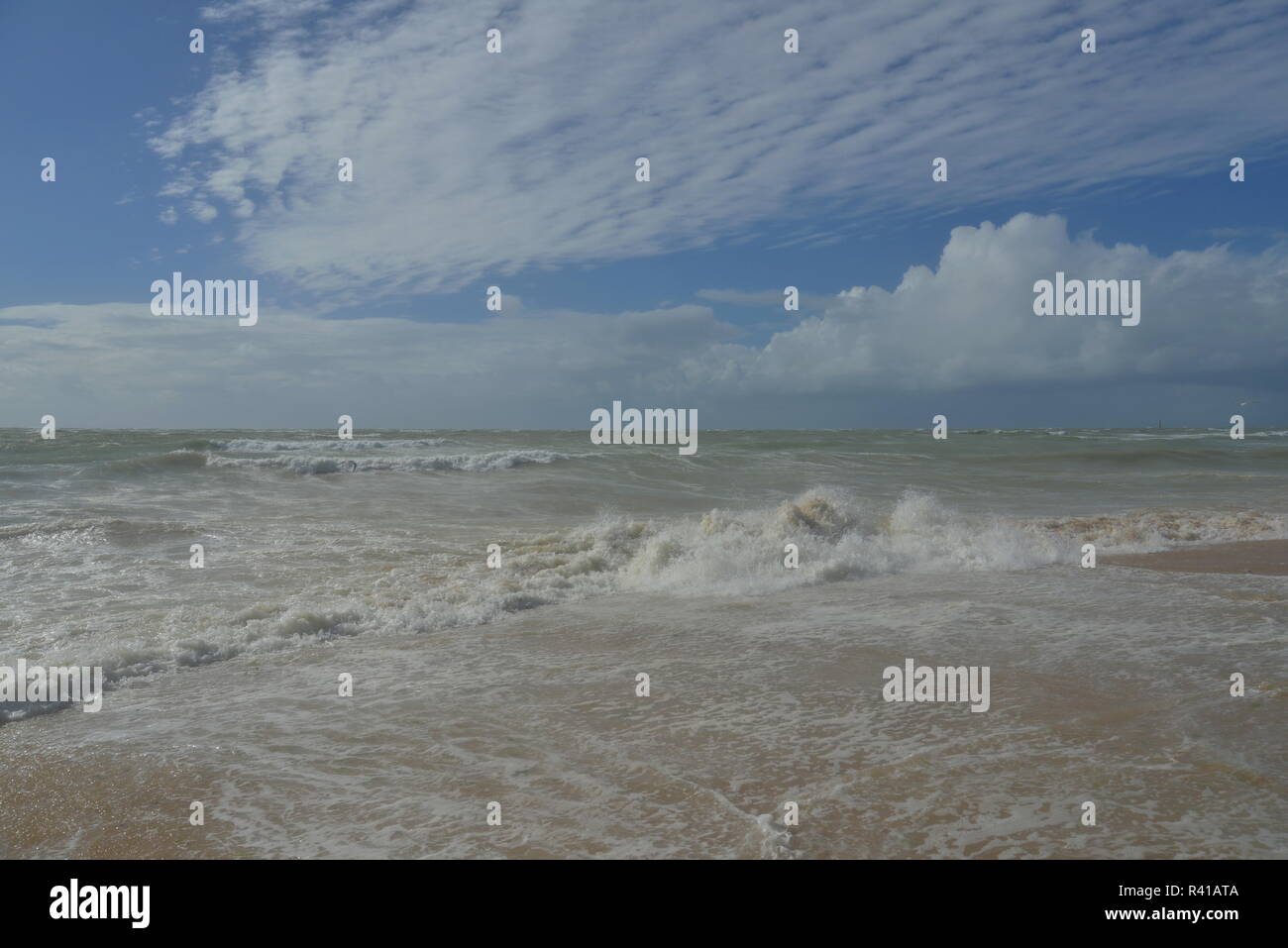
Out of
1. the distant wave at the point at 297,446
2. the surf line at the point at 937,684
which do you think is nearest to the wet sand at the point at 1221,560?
the surf line at the point at 937,684

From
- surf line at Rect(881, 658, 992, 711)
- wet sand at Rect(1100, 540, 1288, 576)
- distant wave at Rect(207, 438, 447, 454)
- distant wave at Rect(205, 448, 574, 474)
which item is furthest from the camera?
distant wave at Rect(207, 438, 447, 454)

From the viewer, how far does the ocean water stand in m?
3.90

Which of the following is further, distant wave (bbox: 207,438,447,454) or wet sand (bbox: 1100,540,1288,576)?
distant wave (bbox: 207,438,447,454)

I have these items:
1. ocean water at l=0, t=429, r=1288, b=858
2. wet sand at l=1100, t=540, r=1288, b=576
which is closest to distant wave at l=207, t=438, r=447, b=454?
ocean water at l=0, t=429, r=1288, b=858

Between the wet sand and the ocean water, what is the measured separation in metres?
0.55

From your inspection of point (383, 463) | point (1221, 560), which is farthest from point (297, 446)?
point (1221, 560)

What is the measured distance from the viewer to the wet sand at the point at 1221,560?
10.1 meters

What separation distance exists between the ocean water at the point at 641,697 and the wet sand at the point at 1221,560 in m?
0.55

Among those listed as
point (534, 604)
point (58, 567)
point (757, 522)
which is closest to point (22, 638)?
point (58, 567)

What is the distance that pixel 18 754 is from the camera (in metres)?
4.89

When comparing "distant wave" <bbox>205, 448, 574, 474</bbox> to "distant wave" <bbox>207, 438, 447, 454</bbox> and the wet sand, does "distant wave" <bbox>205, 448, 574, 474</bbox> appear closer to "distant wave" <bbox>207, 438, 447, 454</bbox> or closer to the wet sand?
"distant wave" <bbox>207, 438, 447, 454</bbox>

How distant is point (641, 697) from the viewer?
5746 mm
